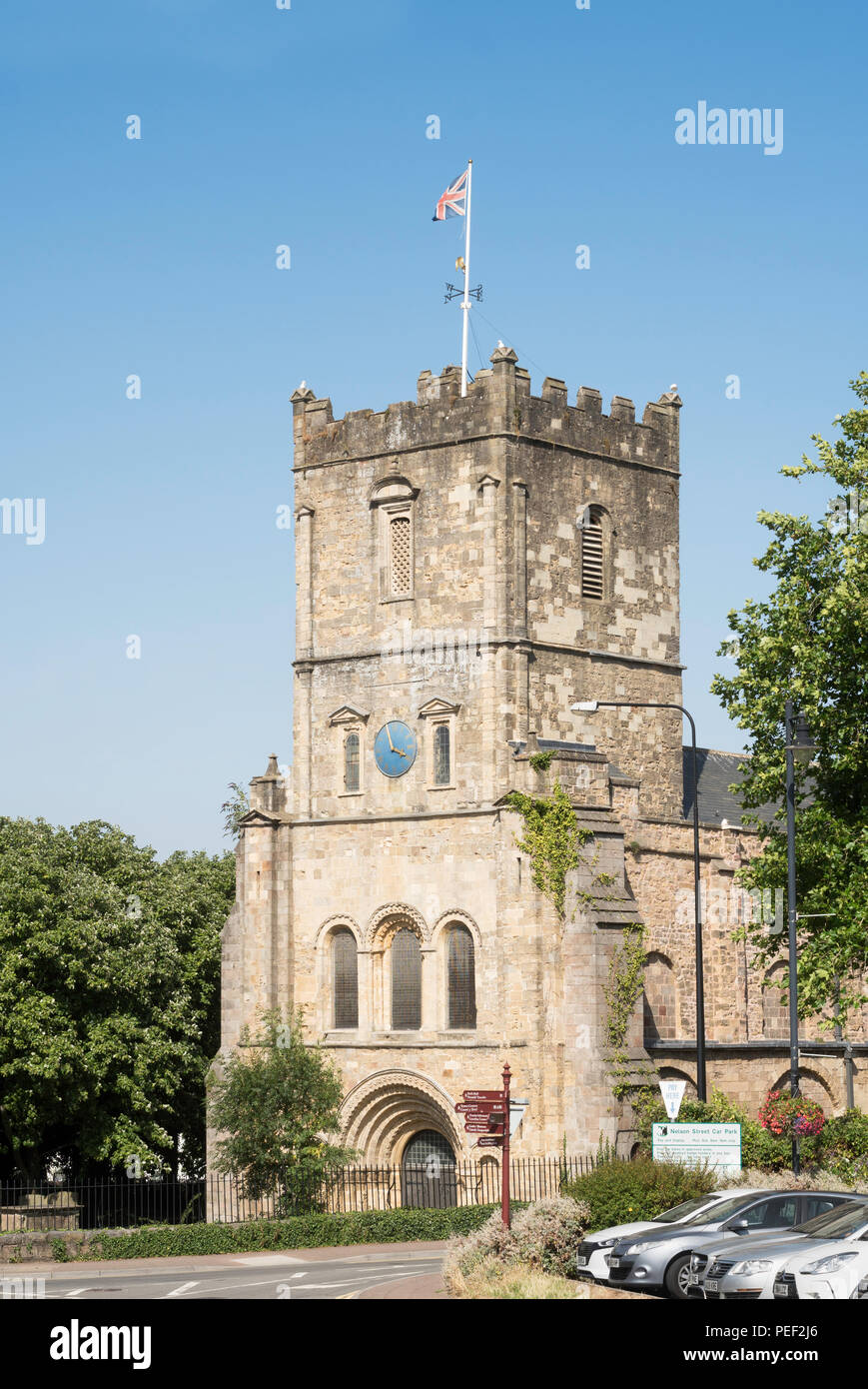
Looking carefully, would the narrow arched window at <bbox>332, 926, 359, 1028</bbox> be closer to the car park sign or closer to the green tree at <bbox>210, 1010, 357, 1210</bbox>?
the green tree at <bbox>210, 1010, 357, 1210</bbox>

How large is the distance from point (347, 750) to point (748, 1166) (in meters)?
17.6

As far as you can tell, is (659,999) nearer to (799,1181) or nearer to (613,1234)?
(799,1181)

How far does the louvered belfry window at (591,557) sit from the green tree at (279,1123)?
1403cm

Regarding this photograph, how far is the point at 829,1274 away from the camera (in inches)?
862

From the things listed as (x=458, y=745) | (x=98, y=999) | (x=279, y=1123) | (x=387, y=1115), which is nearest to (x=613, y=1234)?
(x=279, y=1123)

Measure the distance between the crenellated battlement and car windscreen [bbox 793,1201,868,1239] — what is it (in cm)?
2826

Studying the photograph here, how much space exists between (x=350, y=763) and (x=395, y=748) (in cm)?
163

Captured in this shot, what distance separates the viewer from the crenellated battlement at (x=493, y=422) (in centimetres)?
5041

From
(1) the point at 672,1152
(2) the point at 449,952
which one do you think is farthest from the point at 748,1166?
(2) the point at 449,952

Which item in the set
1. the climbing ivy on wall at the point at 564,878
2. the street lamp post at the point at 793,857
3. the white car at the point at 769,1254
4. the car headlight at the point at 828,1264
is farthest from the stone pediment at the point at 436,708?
the car headlight at the point at 828,1264

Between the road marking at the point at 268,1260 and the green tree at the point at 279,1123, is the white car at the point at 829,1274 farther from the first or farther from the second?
the green tree at the point at 279,1123

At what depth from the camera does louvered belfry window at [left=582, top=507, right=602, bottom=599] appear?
170ft

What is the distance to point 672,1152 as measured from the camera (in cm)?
3447

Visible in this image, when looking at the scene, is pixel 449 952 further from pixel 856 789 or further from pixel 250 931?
pixel 856 789
